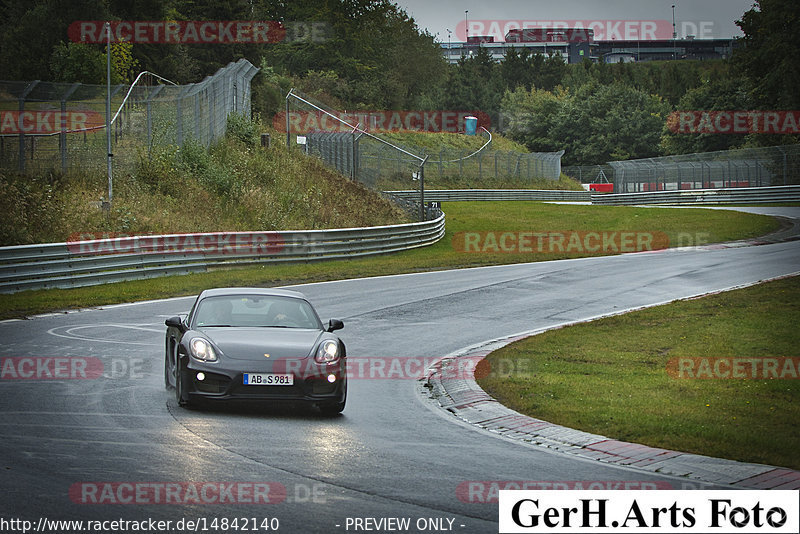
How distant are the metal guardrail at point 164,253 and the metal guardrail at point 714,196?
33.0 m

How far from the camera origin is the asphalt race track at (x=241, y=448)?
665 centimetres

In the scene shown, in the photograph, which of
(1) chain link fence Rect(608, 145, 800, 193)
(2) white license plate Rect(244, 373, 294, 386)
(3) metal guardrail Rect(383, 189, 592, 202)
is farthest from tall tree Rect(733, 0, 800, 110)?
(2) white license plate Rect(244, 373, 294, 386)

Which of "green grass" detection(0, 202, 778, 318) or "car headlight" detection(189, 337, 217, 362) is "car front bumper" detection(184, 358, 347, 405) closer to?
"car headlight" detection(189, 337, 217, 362)

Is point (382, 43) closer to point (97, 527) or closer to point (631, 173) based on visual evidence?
point (631, 173)

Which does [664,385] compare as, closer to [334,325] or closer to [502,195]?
[334,325]

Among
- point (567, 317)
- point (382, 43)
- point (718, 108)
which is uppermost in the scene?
point (382, 43)

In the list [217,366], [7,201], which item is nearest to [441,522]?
[217,366]

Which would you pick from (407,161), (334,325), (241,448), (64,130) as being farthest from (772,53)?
(241,448)

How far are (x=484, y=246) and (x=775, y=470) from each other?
102 feet

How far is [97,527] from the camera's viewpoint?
614 centimetres

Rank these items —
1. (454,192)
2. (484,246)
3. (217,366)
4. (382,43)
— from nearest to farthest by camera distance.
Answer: (217,366)
(484,246)
(454,192)
(382,43)

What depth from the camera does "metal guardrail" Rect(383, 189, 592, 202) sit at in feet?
222

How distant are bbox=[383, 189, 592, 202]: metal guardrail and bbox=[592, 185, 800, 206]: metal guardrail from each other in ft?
19.7

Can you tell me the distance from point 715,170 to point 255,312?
57520 mm
